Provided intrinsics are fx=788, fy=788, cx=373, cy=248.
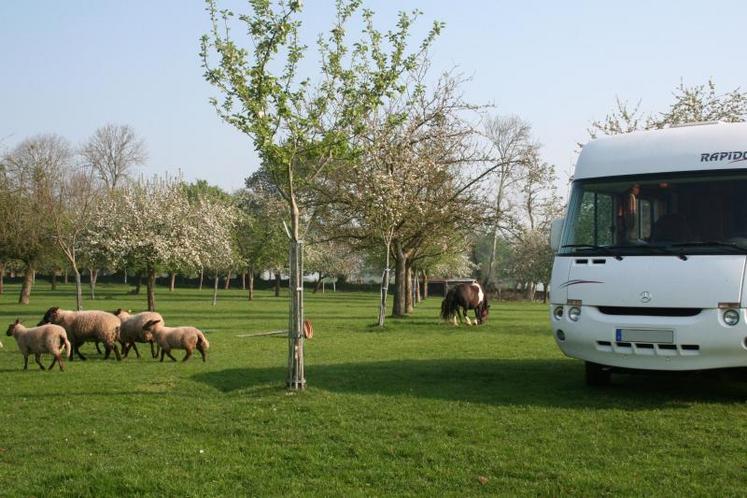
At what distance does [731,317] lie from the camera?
937 centimetres

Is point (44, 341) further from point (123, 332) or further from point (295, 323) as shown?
point (295, 323)

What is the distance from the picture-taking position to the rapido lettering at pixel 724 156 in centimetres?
1002

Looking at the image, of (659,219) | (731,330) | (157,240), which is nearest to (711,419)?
(731,330)

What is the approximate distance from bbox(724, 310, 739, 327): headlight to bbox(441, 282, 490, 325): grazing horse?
64.7 feet

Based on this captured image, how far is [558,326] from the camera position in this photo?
35.3 feet

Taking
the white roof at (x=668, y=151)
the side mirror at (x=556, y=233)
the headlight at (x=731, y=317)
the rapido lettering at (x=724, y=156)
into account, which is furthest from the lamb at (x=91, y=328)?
the headlight at (x=731, y=317)

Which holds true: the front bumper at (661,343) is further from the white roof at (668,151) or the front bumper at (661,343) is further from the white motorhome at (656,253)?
the white roof at (668,151)

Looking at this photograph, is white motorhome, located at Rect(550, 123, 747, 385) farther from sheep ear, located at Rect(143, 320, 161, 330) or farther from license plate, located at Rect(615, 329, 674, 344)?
sheep ear, located at Rect(143, 320, 161, 330)

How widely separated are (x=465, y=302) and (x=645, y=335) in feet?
63.3

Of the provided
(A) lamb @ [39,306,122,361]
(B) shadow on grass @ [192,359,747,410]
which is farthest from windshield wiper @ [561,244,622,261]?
(A) lamb @ [39,306,122,361]

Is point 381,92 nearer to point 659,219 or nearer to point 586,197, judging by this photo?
point 586,197

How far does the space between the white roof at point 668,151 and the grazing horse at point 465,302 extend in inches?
699

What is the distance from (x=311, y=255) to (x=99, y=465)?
70.1 meters

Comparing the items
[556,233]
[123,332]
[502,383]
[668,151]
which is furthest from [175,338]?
[668,151]
